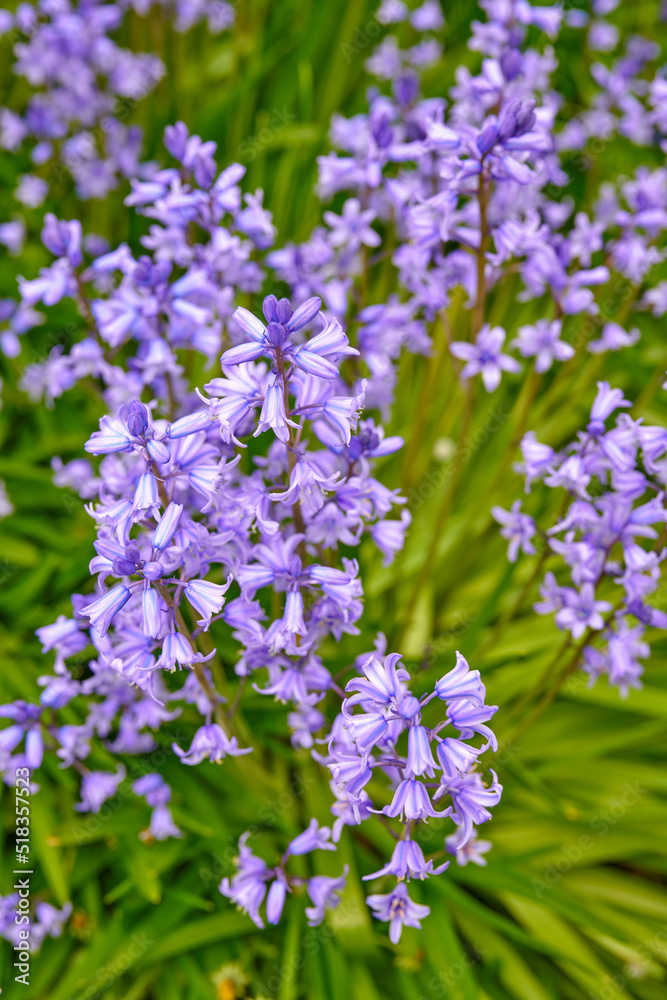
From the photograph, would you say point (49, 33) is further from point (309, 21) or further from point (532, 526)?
point (532, 526)

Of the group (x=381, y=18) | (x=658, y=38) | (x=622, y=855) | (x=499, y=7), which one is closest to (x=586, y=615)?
(x=622, y=855)

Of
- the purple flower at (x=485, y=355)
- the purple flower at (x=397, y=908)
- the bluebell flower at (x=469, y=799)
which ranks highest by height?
the purple flower at (x=485, y=355)

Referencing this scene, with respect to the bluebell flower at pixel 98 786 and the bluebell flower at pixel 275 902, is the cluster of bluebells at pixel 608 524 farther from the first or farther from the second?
the bluebell flower at pixel 98 786

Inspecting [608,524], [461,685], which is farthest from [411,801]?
[608,524]

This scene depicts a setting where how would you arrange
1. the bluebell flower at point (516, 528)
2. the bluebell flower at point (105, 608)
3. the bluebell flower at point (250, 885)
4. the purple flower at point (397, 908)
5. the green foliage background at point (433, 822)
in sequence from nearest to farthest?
the bluebell flower at point (105, 608) → the purple flower at point (397, 908) → the bluebell flower at point (250, 885) → the bluebell flower at point (516, 528) → the green foliage background at point (433, 822)

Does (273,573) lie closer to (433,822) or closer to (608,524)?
(608,524)

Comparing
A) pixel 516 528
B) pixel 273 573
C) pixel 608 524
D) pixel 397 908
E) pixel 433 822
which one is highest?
pixel 516 528

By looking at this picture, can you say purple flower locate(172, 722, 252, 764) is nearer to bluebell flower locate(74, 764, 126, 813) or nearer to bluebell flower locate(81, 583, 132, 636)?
bluebell flower locate(81, 583, 132, 636)

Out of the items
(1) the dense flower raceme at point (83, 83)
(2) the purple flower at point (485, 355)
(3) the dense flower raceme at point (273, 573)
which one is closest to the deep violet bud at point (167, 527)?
(3) the dense flower raceme at point (273, 573)

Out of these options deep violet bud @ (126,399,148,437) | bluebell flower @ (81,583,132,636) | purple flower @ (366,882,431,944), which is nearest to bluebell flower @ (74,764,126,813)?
purple flower @ (366,882,431,944)
